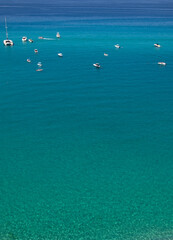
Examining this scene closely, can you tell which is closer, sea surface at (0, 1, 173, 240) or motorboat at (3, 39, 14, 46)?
sea surface at (0, 1, 173, 240)

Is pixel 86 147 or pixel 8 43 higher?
pixel 8 43

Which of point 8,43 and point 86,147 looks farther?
point 8,43

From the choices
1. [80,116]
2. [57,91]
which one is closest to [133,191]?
[80,116]

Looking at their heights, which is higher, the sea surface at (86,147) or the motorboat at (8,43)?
the motorboat at (8,43)

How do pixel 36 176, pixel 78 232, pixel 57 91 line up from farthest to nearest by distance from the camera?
pixel 57 91 < pixel 36 176 < pixel 78 232

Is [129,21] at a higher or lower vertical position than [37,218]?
higher

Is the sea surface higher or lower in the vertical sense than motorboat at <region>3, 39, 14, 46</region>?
lower

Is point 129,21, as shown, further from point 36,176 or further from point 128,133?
point 36,176

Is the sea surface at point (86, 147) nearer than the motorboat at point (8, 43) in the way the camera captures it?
Yes
